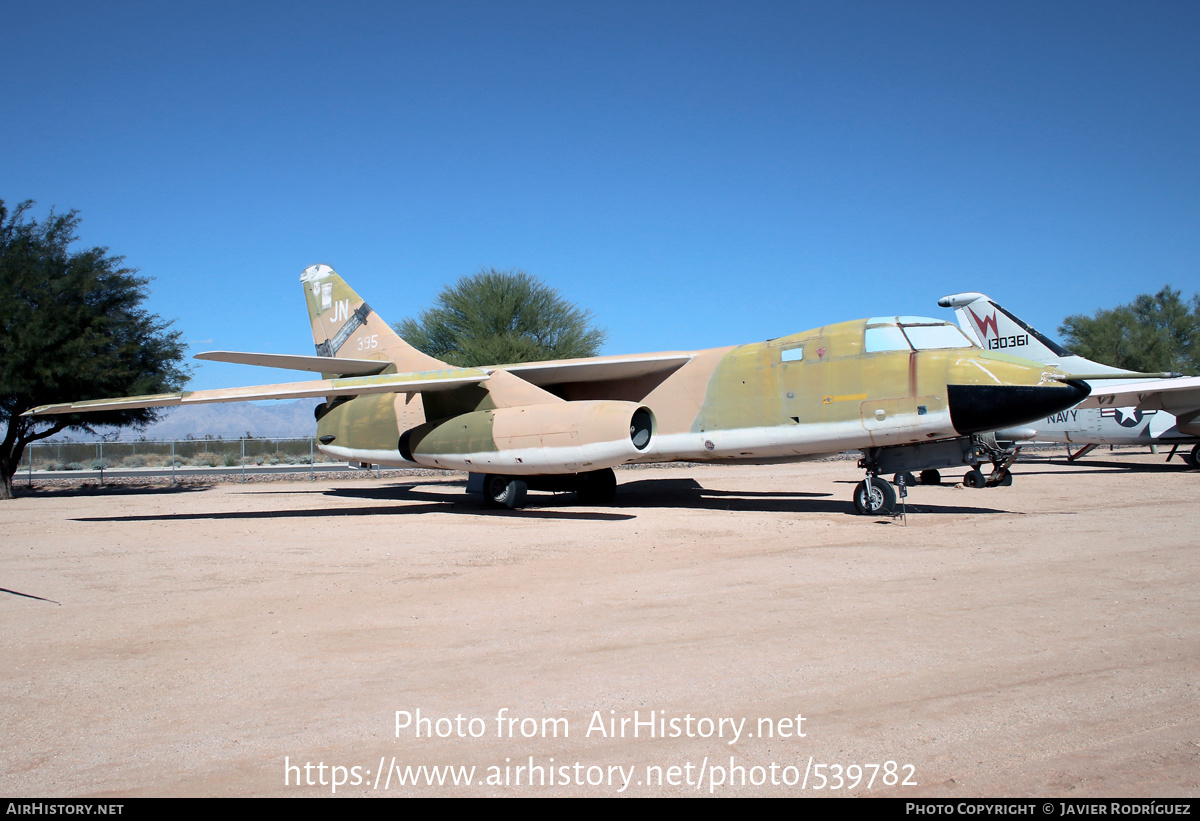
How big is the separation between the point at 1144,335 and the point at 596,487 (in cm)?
4702

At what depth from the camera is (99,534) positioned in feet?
36.1

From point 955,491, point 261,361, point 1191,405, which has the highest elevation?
point 261,361

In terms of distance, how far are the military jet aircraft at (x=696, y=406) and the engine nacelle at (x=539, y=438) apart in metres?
0.02

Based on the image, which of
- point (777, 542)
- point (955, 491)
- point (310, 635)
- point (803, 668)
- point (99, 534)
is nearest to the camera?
point (803, 668)

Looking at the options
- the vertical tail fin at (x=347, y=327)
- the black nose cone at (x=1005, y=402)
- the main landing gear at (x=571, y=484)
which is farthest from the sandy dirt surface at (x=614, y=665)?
the vertical tail fin at (x=347, y=327)

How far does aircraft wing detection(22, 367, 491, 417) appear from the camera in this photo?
12594mm

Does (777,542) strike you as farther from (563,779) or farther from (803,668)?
(563,779)

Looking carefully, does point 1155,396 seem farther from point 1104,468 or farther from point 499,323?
point 499,323

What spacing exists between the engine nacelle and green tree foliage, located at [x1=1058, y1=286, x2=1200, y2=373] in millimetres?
45096

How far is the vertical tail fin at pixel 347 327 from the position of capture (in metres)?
16.3

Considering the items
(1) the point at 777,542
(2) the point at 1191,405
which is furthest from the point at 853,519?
(2) the point at 1191,405

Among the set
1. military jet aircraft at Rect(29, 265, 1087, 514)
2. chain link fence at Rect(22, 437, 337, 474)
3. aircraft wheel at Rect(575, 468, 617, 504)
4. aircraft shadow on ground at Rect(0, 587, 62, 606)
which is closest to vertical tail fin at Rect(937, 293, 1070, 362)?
military jet aircraft at Rect(29, 265, 1087, 514)
